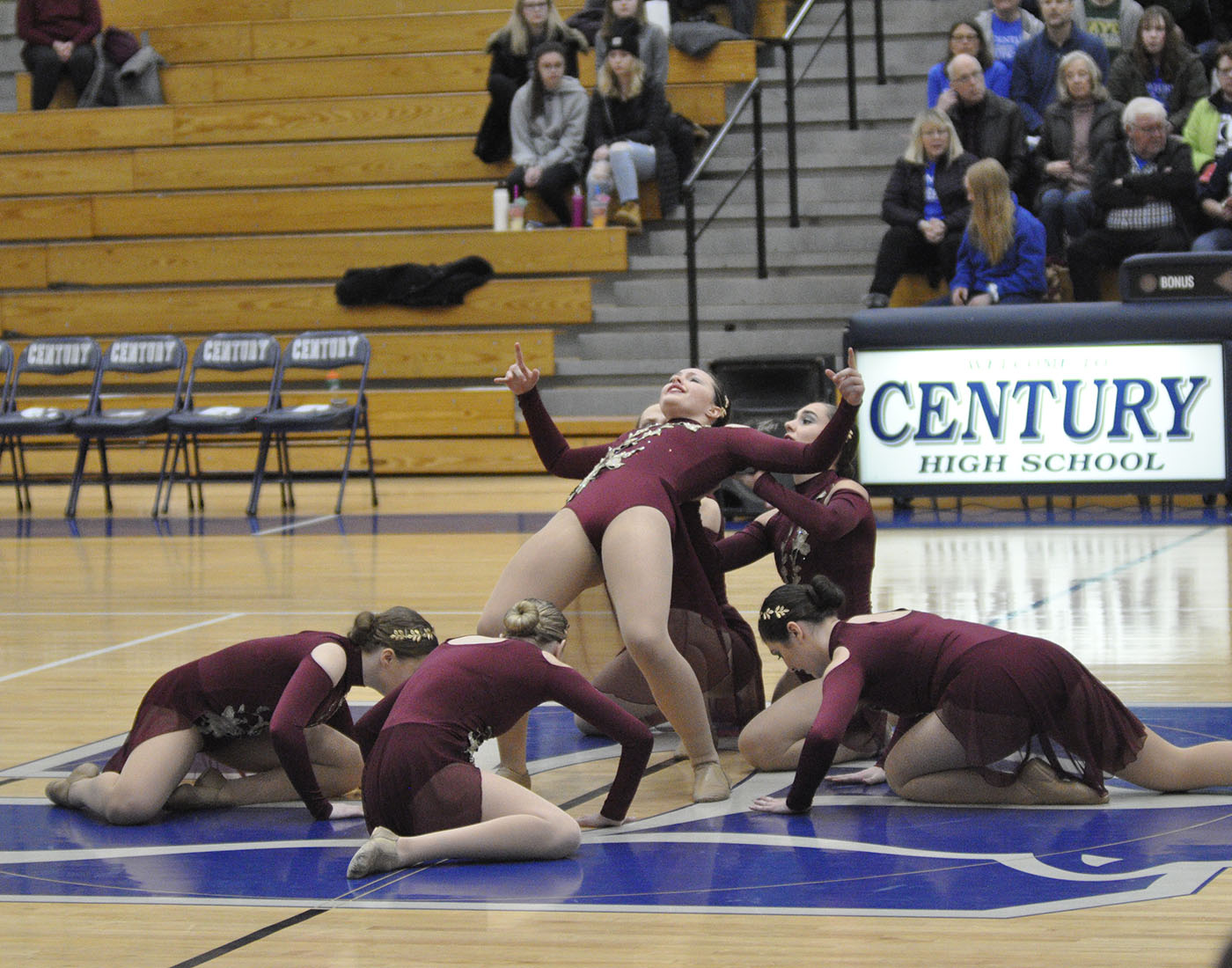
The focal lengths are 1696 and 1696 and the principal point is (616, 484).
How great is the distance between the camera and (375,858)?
139 inches

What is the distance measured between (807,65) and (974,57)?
5.93ft

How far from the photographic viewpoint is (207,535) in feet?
32.9

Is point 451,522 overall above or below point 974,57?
below

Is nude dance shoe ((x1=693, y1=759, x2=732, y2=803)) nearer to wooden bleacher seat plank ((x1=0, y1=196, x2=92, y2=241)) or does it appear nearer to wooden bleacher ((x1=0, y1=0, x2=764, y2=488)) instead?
wooden bleacher ((x1=0, y1=0, x2=764, y2=488))

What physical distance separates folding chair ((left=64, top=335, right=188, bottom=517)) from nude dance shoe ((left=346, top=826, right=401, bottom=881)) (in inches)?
310

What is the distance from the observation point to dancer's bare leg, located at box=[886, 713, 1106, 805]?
409cm

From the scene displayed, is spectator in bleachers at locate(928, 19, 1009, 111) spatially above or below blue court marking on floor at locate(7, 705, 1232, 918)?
above

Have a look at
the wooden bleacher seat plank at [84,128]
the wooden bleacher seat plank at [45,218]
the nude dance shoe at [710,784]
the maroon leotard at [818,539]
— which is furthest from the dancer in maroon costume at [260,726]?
the wooden bleacher seat plank at [84,128]

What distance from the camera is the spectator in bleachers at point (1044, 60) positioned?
11805 mm

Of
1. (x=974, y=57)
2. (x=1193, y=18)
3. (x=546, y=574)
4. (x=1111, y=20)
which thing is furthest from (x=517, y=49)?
(x=546, y=574)

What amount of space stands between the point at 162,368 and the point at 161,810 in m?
7.90

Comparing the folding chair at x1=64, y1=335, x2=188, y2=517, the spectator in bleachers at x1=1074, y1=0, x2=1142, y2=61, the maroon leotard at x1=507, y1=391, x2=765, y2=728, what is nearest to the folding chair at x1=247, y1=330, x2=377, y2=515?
the folding chair at x1=64, y1=335, x2=188, y2=517

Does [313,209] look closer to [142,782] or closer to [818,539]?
[818,539]

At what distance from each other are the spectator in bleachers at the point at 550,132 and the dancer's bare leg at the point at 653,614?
899 cm
